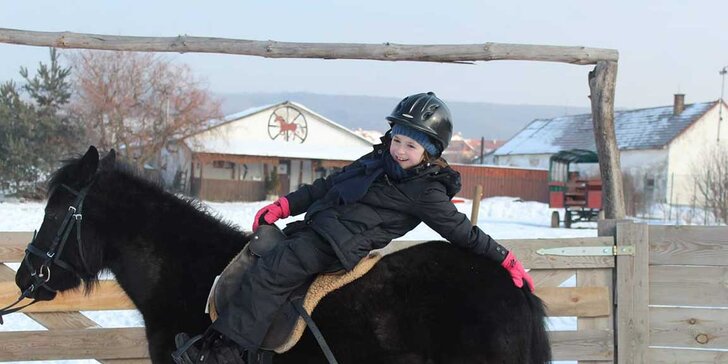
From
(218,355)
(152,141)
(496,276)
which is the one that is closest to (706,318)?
(496,276)

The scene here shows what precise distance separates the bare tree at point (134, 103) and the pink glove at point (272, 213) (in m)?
34.3

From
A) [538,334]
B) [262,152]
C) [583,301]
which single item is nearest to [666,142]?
[262,152]

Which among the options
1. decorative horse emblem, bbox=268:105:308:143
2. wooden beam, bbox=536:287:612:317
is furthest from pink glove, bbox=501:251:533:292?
decorative horse emblem, bbox=268:105:308:143

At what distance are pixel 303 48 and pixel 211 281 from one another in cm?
240

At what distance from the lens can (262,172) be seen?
4709 cm

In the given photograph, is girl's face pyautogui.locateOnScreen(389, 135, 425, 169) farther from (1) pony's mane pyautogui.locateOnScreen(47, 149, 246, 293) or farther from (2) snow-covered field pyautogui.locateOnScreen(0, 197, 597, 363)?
(2) snow-covered field pyautogui.locateOnScreen(0, 197, 597, 363)

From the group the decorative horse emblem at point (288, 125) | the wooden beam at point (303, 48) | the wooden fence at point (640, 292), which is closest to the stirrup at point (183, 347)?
the wooden fence at point (640, 292)

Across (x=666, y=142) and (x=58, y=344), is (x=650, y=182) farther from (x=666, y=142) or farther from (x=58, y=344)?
(x=58, y=344)

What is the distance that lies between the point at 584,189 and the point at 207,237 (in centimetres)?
2481

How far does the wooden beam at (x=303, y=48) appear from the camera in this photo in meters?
5.34

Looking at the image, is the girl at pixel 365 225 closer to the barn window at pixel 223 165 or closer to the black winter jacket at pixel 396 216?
the black winter jacket at pixel 396 216

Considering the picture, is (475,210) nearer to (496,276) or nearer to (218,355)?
(496,276)

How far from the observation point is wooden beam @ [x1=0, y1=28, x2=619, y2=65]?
5.34 m

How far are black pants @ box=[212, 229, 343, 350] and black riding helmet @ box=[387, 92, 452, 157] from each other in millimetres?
785
